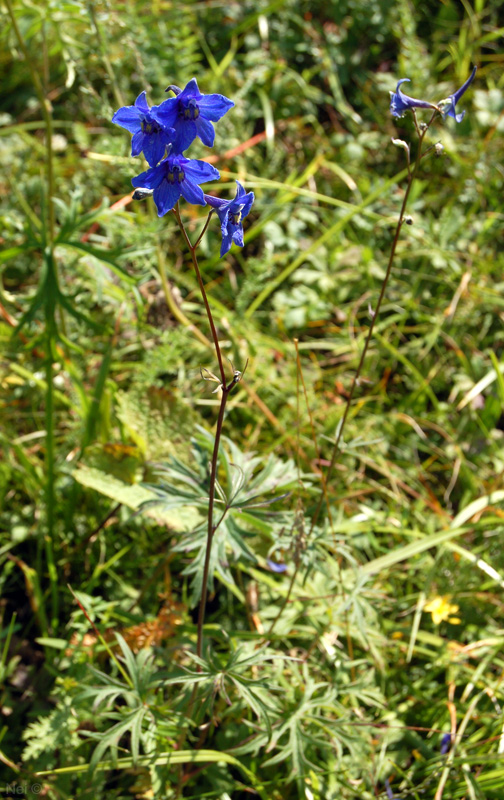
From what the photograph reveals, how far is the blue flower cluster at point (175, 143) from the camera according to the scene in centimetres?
129

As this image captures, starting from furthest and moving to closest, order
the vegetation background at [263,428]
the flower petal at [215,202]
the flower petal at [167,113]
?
the vegetation background at [263,428] → the flower petal at [215,202] → the flower petal at [167,113]

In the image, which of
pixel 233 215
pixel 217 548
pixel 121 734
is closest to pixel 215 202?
pixel 233 215

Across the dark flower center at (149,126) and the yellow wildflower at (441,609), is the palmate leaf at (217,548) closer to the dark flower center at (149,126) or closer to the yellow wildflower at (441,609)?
the yellow wildflower at (441,609)

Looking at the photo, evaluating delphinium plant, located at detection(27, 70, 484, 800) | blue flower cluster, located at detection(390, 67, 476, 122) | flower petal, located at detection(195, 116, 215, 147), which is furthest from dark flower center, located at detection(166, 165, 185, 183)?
blue flower cluster, located at detection(390, 67, 476, 122)

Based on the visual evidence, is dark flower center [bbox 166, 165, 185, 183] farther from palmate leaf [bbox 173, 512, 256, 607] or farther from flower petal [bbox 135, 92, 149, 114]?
palmate leaf [bbox 173, 512, 256, 607]

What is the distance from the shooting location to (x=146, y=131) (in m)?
1.32

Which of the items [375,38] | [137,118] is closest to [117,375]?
[137,118]

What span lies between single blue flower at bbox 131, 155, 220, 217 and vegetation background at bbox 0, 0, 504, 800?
2.45ft

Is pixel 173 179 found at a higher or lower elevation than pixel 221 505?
higher

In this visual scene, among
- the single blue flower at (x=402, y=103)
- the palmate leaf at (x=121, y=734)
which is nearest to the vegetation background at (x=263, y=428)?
the palmate leaf at (x=121, y=734)

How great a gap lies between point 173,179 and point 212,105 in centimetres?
17

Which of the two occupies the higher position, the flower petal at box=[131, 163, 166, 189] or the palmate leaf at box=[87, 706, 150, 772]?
the flower petal at box=[131, 163, 166, 189]

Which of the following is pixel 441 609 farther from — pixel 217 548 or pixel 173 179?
pixel 173 179

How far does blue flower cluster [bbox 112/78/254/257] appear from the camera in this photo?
1.29 meters
